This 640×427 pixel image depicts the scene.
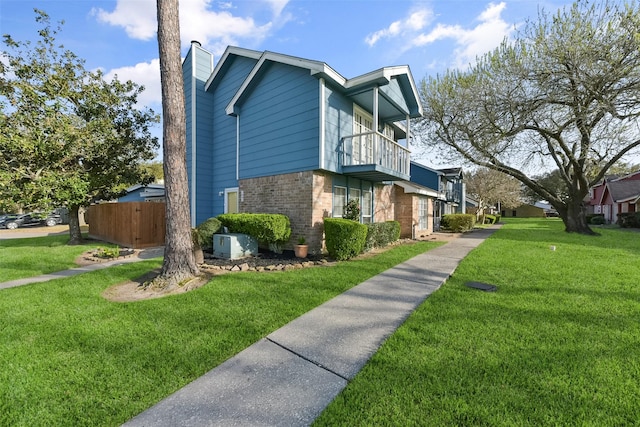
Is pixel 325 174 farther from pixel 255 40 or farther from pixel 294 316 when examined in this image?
pixel 255 40

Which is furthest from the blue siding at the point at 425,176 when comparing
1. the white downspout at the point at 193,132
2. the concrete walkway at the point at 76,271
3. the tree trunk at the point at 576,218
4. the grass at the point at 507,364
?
the concrete walkway at the point at 76,271

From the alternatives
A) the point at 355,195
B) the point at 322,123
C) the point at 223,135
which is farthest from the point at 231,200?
the point at 322,123

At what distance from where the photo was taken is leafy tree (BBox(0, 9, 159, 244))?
8.95 m

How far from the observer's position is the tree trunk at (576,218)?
51.4 feet

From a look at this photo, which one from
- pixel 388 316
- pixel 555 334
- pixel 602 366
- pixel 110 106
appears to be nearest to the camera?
pixel 602 366

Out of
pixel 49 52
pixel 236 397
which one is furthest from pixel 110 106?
pixel 236 397

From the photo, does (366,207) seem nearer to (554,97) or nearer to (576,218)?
(554,97)

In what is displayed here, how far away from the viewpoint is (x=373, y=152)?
28.9 ft

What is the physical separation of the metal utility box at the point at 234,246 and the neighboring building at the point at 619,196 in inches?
1208

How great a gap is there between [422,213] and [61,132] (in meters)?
16.4

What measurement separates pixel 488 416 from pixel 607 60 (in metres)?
14.9

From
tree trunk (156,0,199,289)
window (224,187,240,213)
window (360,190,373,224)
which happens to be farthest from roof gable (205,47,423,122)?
tree trunk (156,0,199,289)

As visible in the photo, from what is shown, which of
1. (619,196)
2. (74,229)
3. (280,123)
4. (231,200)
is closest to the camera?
(280,123)

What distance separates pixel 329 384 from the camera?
241 cm
